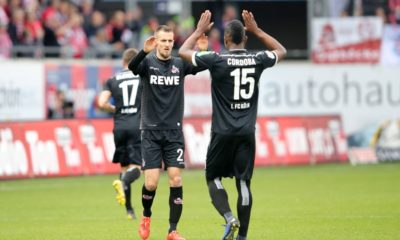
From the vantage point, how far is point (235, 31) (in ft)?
39.9

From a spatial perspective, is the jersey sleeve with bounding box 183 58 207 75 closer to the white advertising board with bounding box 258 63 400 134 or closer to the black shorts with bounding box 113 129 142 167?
the black shorts with bounding box 113 129 142 167

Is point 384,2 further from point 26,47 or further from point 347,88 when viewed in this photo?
point 26,47

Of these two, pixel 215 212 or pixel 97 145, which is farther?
pixel 97 145

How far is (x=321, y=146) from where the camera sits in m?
29.9

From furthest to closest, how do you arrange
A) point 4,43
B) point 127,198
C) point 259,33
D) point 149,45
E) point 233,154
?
point 4,43 < point 127,198 < point 149,45 < point 233,154 < point 259,33

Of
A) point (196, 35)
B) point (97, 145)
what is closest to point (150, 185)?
point (196, 35)

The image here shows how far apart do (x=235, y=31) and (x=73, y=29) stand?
17001mm

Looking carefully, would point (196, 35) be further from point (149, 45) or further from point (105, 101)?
point (105, 101)

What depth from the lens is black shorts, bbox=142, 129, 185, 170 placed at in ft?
43.7

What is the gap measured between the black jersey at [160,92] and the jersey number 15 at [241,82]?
50.2 inches

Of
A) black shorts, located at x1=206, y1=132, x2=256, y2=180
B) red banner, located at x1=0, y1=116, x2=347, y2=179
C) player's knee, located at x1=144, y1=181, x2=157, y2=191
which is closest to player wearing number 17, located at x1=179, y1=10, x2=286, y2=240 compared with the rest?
black shorts, located at x1=206, y1=132, x2=256, y2=180

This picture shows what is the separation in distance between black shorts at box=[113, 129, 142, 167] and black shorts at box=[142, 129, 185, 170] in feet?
11.8

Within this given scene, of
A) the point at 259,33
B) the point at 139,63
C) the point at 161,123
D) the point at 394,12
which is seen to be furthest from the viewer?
the point at 394,12

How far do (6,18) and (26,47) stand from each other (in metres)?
0.95
